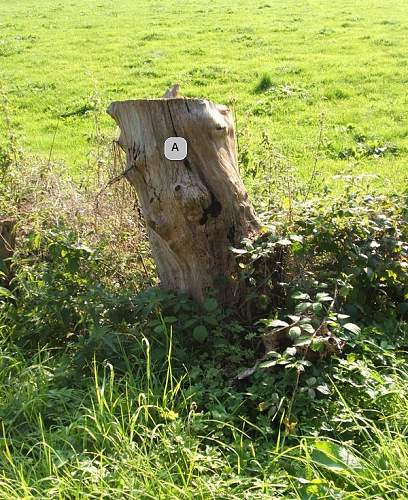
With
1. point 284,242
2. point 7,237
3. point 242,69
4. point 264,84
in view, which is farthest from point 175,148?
point 242,69

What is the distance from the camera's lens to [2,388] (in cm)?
411

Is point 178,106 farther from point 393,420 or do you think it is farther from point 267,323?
point 393,420

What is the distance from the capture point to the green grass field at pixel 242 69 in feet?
29.6

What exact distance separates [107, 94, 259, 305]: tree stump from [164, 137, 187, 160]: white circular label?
3 centimetres

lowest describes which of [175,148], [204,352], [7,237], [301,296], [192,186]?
[204,352]

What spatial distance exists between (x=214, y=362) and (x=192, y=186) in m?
1.01

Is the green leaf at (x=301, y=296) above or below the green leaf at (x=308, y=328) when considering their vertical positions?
above

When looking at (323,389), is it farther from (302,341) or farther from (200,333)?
(200,333)

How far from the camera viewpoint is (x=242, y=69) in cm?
1310

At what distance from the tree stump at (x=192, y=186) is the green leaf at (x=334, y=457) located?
1.32m

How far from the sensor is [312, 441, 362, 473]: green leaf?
3186 mm

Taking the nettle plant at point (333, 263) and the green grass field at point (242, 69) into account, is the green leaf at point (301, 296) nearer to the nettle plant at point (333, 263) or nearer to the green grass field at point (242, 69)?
the nettle plant at point (333, 263)

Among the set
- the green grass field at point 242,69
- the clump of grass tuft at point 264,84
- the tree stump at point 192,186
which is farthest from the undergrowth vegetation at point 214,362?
the clump of grass tuft at point 264,84

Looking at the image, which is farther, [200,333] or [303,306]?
[200,333]
